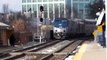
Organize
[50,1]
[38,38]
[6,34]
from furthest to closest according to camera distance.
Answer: [50,1], [38,38], [6,34]

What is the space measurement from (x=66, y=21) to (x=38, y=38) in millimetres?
5690

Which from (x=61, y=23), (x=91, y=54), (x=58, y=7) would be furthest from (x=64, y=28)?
(x=58, y=7)

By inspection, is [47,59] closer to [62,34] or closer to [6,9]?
[62,34]

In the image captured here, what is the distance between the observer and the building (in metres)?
130

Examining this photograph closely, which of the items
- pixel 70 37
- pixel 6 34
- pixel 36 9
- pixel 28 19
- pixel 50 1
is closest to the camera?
pixel 6 34

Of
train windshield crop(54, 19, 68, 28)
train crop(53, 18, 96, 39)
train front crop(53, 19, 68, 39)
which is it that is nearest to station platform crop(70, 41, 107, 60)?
train windshield crop(54, 19, 68, 28)

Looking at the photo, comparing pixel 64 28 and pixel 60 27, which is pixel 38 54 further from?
pixel 60 27

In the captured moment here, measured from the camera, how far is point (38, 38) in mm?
63469

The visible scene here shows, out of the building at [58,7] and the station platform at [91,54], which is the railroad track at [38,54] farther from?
the building at [58,7]

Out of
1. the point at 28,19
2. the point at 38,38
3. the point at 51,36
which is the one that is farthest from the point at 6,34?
the point at 28,19

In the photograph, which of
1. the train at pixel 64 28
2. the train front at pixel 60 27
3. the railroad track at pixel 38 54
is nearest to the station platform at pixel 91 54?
the railroad track at pixel 38 54

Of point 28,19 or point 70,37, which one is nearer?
point 70,37

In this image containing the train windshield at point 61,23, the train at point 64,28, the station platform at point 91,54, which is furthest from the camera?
the train at point 64,28

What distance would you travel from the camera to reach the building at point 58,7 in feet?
425
